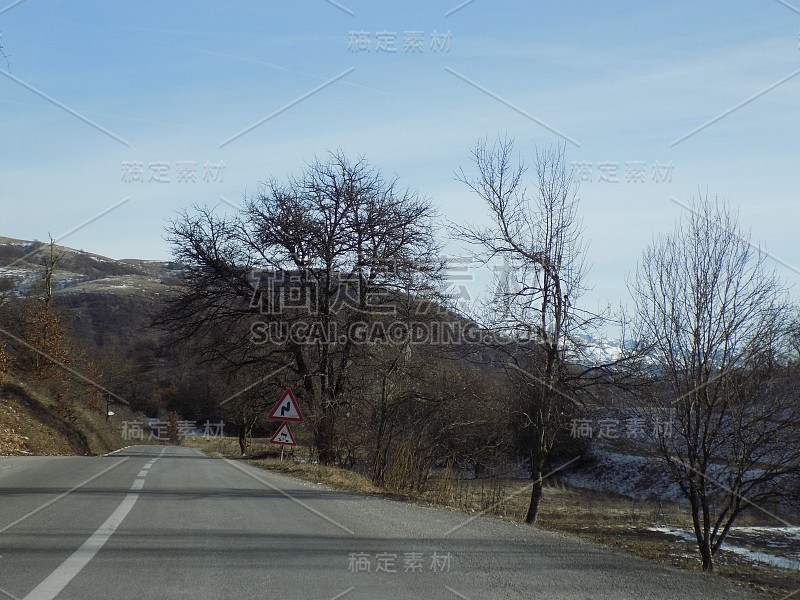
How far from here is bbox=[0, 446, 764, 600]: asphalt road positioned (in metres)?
5.55

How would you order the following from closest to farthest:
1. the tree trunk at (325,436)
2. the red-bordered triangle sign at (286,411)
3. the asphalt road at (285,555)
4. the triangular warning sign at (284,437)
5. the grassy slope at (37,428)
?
1. the asphalt road at (285,555)
2. the red-bordered triangle sign at (286,411)
3. the triangular warning sign at (284,437)
4. the tree trunk at (325,436)
5. the grassy slope at (37,428)

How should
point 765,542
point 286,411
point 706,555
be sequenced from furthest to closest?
point 765,542, point 286,411, point 706,555

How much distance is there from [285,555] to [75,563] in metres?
1.84

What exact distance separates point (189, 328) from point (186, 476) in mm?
11082

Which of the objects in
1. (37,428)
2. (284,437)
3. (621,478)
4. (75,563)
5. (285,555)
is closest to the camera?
(75,563)

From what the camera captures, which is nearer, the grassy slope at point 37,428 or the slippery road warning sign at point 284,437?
the slippery road warning sign at point 284,437

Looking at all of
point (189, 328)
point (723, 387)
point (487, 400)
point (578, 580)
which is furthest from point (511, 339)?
point (189, 328)

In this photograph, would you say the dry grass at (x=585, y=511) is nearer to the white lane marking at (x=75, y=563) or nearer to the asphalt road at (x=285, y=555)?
the asphalt road at (x=285, y=555)

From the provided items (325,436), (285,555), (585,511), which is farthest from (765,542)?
(285,555)

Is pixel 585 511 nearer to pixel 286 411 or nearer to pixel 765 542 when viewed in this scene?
pixel 765 542

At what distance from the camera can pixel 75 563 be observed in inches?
239

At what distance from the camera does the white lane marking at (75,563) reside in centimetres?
515

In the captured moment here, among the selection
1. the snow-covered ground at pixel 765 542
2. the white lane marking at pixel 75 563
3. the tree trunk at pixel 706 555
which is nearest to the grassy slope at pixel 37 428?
the white lane marking at pixel 75 563

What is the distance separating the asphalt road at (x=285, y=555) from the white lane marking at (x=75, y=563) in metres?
0.01
